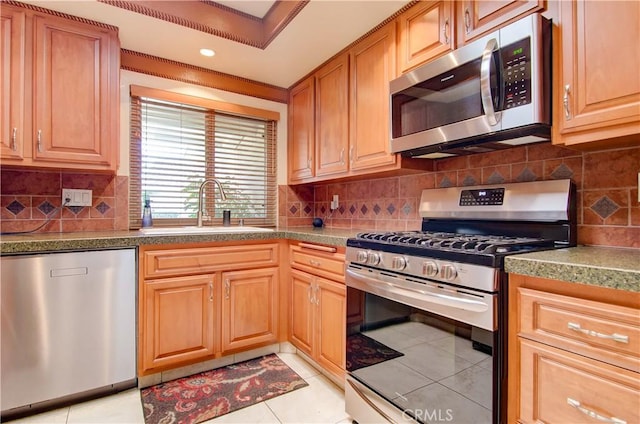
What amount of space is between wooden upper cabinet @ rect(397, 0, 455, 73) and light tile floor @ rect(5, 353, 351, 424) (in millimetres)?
1874

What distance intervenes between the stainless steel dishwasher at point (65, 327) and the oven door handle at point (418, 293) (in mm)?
1282

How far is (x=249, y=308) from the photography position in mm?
2275

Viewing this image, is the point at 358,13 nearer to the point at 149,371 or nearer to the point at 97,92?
the point at 97,92

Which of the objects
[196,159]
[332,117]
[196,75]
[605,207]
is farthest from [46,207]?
[605,207]

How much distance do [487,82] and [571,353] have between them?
1.02m

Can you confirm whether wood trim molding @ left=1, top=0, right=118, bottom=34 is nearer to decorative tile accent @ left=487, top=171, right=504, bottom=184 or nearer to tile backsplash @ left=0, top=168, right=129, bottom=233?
tile backsplash @ left=0, top=168, right=129, bottom=233

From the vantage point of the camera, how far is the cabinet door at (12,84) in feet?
5.92

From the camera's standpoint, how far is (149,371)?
6.41ft

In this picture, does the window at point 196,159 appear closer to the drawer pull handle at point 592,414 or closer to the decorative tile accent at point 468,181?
the decorative tile accent at point 468,181

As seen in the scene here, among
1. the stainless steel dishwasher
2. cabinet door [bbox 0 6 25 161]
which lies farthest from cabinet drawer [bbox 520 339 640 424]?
cabinet door [bbox 0 6 25 161]

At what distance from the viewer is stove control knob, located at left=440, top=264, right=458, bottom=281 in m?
1.20

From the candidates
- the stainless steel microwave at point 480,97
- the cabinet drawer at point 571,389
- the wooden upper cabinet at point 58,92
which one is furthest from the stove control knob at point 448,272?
the wooden upper cabinet at point 58,92

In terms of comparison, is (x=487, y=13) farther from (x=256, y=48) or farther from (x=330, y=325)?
(x=330, y=325)

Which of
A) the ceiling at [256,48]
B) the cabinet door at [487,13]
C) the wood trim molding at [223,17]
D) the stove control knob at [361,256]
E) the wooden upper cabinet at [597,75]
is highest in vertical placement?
the wood trim molding at [223,17]
